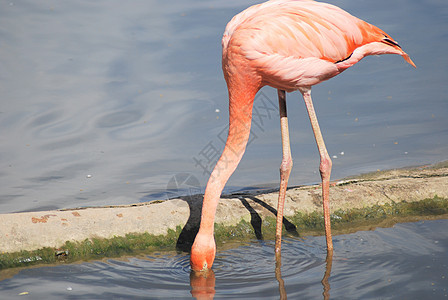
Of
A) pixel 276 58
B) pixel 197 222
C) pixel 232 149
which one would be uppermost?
pixel 276 58

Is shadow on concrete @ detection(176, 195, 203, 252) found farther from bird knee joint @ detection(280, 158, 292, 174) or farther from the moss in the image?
bird knee joint @ detection(280, 158, 292, 174)

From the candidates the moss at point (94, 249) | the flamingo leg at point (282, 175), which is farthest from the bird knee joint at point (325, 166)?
the moss at point (94, 249)

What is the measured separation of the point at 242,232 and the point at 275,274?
0.76 metres

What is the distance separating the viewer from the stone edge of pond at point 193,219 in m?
4.65

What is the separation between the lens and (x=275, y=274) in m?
4.46

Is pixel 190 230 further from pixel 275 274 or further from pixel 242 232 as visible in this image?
pixel 275 274

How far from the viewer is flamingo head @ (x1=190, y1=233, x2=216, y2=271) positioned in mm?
4289

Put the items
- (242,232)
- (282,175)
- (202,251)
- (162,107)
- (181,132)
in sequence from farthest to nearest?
(162,107) → (181,132) → (242,232) → (282,175) → (202,251)

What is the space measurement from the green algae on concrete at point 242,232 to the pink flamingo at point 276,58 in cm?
42

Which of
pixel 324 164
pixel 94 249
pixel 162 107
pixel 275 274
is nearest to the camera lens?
pixel 275 274

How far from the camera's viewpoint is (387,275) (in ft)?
14.1

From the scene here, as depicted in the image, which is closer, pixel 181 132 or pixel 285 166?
pixel 285 166

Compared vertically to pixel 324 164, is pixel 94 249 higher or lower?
lower

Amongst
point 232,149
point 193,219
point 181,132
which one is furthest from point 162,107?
point 232,149
